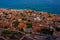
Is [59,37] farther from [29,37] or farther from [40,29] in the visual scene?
[40,29]

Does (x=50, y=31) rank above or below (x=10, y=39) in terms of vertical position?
above

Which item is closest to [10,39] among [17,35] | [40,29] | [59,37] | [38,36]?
[17,35]

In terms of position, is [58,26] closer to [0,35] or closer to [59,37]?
[59,37]

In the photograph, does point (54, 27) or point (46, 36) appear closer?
point (46, 36)

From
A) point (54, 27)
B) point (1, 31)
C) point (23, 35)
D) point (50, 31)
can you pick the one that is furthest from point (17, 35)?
point (54, 27)

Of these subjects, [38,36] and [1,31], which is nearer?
[38,36]

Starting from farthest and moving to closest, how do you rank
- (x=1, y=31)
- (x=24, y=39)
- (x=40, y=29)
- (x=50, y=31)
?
1. (x=40, y=29)
2. (x=50, y=31)
3. (x=1, y=31)
4. (x=24, y=39)

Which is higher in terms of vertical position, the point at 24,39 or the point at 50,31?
the point at 50,31

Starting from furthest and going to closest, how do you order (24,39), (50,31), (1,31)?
(50,31) < (1,31) < (24,39)

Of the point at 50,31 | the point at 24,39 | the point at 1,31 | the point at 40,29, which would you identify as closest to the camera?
the point at 24,39
